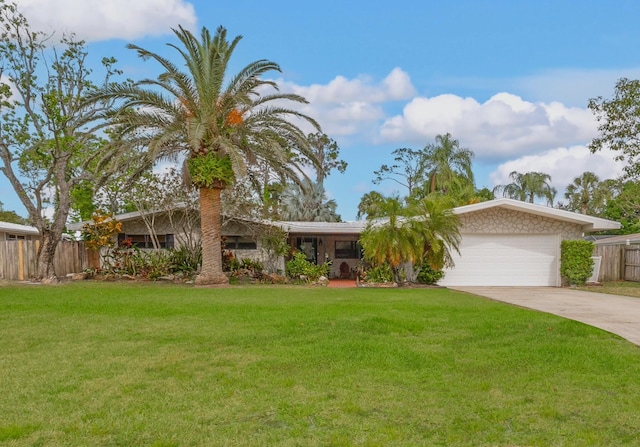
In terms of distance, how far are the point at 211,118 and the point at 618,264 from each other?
16.8 metres

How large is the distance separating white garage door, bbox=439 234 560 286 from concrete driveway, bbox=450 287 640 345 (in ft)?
3.95

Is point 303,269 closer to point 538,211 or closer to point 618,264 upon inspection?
point 538,211

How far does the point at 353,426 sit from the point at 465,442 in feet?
3.00

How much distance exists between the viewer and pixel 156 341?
8.05 metres

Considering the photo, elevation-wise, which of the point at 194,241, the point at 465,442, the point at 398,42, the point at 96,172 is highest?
the point at 398,42

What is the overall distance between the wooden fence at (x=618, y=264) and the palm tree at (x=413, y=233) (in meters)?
7.41

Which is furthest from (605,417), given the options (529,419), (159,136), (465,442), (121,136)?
(121,136)

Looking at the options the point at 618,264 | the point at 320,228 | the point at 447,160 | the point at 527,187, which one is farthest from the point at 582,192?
the point at 320,228

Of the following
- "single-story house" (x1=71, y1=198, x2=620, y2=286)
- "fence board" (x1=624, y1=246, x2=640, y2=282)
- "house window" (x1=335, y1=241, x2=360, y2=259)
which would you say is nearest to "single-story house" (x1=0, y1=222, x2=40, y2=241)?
"house window" (x1=335, y1=241, x2=360, y2=259)

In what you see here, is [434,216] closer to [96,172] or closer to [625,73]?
[625,73]

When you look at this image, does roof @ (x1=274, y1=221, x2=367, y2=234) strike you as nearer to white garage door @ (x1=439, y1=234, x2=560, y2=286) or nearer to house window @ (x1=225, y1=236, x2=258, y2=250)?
house window @ (x1=225, y1=236, x2=258, y2=250)

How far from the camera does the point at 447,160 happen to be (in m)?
36.4

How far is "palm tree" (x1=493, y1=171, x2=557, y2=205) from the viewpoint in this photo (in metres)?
42.5

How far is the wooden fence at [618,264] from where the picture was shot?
21359mm
